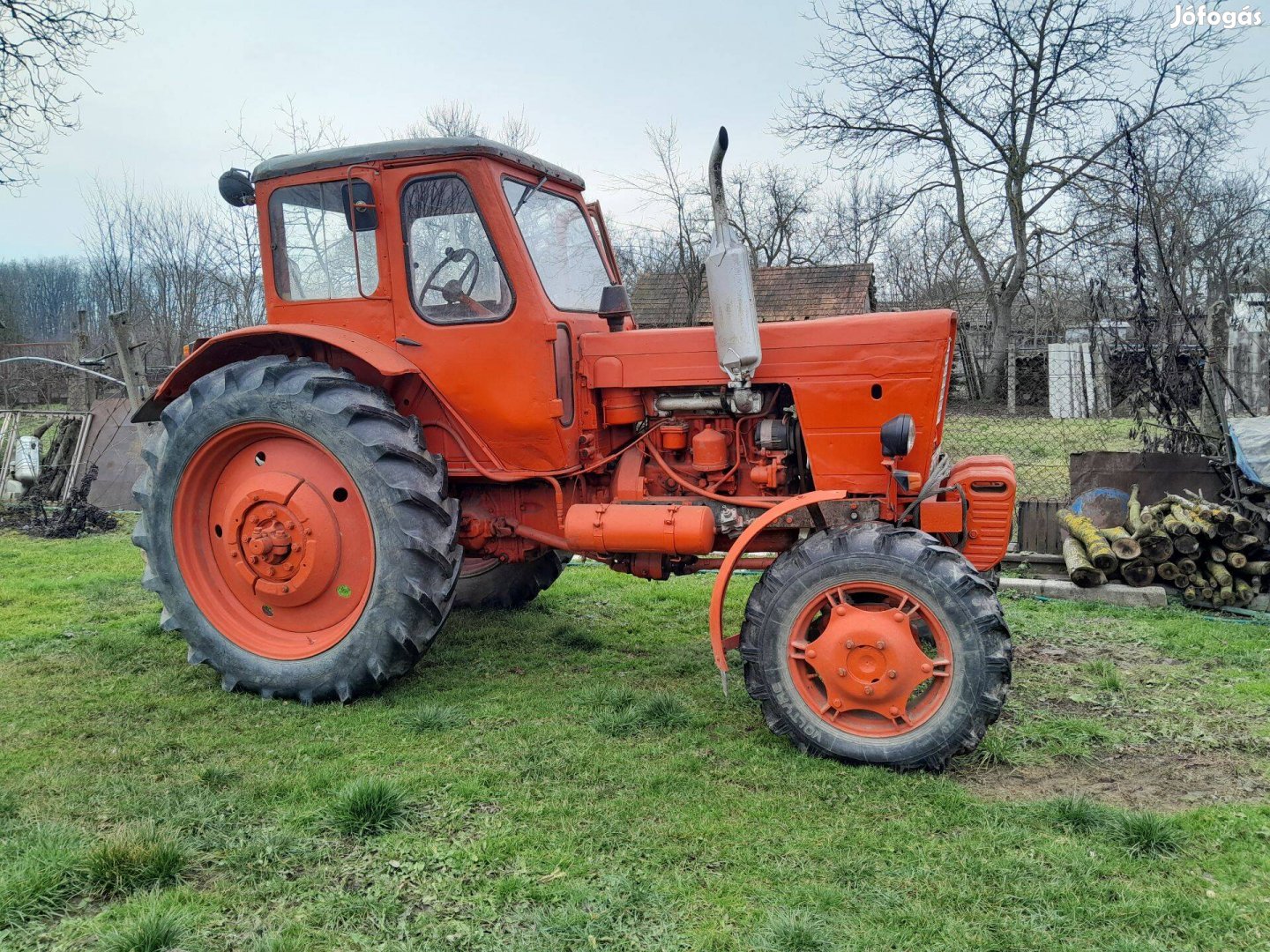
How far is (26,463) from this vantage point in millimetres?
10156

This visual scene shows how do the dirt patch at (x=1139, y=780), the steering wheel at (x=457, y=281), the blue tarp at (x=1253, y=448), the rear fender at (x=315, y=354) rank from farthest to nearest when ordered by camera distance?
the blue tarp at (x=1253, y=448), the steering wheel at (x=457, y=281), the rear fender at (x=315, y=354), the dirt patch at (x=1139, y=780)

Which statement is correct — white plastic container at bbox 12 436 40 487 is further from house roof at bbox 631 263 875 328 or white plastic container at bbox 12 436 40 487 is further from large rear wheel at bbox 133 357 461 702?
house roof at bbox 631 263 875 328

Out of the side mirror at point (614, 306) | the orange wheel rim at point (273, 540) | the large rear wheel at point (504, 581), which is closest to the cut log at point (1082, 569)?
the large rear wheel at point (504, 581)

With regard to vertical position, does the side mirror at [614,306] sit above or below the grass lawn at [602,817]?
above

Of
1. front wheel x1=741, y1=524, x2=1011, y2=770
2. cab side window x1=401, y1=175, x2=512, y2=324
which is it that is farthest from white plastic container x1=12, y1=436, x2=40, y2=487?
front wheel x1=741, y1=524, x2=1011, y2=770

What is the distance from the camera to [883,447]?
3.90m

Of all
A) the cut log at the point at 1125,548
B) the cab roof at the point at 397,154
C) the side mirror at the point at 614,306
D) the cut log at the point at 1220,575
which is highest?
the cab roof at the point at 397,154

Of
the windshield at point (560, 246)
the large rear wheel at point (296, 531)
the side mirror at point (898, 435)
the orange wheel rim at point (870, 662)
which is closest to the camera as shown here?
the orange wheel rim at point (870, 662)

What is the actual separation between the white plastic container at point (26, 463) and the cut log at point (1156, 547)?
10.7 meters

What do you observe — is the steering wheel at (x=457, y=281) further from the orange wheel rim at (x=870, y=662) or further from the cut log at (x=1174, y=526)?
the cut log at (x=1174, y=526)

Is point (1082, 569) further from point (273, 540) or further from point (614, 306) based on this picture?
point (273, 540)

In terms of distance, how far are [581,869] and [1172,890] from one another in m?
1.75

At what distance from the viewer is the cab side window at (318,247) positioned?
14.8 feet

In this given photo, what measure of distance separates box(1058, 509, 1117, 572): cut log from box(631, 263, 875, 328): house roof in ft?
41.0
